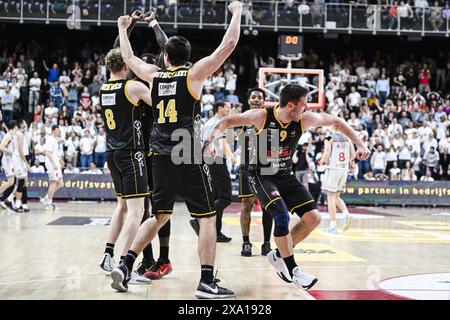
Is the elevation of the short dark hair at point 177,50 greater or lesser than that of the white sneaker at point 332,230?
greater

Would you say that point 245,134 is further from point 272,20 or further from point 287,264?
point 272,20

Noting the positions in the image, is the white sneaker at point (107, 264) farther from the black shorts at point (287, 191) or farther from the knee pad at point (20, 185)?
the knee pad at point (20, 185)

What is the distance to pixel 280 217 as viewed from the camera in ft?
20.2

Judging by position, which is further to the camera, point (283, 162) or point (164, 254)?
point (164, 254)

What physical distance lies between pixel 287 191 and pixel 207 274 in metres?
1.41

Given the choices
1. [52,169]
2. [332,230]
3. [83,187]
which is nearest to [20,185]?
[52,169]

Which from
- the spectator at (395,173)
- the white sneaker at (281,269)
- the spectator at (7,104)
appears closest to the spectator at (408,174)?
the spectator at (395,173)

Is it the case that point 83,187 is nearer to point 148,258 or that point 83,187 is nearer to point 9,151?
point 9,151

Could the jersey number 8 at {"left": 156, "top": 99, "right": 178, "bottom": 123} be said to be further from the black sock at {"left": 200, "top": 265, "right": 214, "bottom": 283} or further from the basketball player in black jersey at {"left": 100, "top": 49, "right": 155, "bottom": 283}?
the black sock at {"left": 200, "top": 265, "right": 214, "bottom": 283}

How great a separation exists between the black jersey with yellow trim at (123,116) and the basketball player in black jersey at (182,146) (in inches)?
22.7

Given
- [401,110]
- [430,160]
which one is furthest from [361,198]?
[401,110]

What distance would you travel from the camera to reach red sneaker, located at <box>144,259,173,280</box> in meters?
6.45

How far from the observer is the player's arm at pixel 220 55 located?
5461 mm

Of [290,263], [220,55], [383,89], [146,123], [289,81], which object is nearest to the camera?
[220,55]
